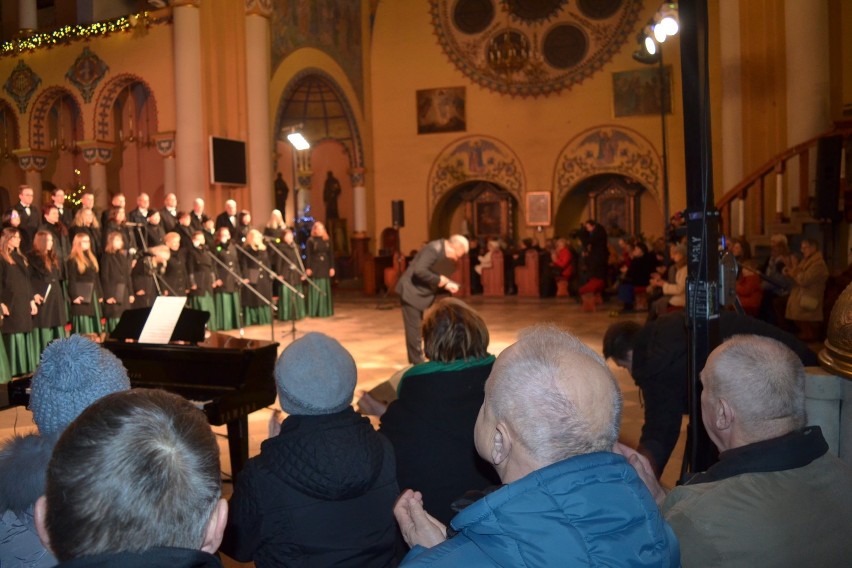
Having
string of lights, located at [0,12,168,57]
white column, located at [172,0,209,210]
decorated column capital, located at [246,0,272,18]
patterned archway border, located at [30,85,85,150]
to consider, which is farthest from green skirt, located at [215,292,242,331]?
patterned archway border, located at [30,85,85,150]

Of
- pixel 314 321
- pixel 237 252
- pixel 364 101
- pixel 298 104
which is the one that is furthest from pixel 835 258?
pixel 298 104

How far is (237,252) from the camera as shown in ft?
44.6

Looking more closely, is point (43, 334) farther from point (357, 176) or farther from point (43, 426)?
point (357, 176)

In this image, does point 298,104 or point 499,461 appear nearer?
point 499,461

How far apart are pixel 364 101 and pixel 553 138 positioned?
5018 mm

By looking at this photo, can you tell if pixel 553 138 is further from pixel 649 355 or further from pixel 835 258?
pixel 649 355

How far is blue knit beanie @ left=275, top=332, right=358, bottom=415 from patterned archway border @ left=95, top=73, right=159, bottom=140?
45.2ft

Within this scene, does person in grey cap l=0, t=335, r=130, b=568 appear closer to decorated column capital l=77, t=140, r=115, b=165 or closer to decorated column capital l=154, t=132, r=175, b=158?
decorated column capital l=154, t=132, r=175, b=158

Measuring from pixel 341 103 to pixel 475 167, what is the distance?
12.3 ft

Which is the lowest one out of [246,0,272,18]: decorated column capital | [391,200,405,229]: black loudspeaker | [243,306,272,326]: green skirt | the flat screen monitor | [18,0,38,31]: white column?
[243,306,272,326]: green skirt

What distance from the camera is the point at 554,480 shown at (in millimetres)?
1327

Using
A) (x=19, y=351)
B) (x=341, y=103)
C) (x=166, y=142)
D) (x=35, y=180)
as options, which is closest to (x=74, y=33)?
(x=166, y=142)

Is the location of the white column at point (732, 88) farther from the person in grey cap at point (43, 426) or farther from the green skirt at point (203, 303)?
the person in grey cap at point (43, 426)

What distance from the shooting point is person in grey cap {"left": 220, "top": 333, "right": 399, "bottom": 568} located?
2.31 m
